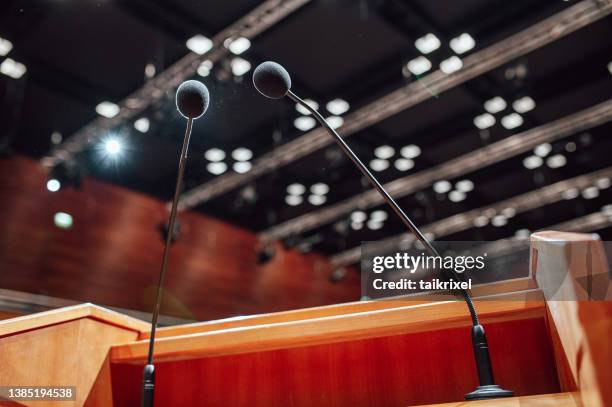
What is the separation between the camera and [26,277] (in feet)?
14.2

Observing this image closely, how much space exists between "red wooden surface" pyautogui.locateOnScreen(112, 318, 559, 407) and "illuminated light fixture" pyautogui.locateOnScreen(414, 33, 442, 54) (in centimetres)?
282

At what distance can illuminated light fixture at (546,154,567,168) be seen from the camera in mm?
4613

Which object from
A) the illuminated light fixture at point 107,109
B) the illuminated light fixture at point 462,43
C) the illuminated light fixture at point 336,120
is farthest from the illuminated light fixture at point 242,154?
the illuminated light fixture at point 462,43

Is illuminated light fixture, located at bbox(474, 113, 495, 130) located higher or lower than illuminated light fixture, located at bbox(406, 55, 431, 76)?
lower

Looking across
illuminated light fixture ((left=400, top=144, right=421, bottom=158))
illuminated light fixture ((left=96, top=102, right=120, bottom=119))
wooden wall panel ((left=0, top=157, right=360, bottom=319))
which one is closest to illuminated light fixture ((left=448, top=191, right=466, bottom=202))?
illuminated light fixture ((left=400, top=144, right=421, bottom=158))

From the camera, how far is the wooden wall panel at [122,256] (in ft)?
14.4

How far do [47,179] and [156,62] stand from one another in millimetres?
1685

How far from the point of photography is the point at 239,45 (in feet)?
11.2

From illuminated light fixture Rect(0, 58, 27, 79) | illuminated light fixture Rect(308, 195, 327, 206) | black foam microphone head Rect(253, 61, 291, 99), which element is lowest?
black foam microphone head Rect(253, 61, 291, 99)

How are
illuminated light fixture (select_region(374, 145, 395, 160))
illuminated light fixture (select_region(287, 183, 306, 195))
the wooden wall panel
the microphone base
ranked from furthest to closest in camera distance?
illuminated light fixture (select_region(287, 183, 306, 195)), illuminated light fixture (select_region(374, 145, 395, 160)), the wooden wall panel, the microphone base

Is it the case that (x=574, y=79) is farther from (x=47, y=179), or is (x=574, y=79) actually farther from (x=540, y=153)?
(x=47, y=179)

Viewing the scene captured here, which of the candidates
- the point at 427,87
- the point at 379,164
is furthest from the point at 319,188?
the point at 427,87

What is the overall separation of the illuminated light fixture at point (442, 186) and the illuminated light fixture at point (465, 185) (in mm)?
81

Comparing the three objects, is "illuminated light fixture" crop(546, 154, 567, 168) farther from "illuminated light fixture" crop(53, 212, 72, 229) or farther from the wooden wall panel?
"illuminated light fixture" crop(53, 212, 72, 229)
